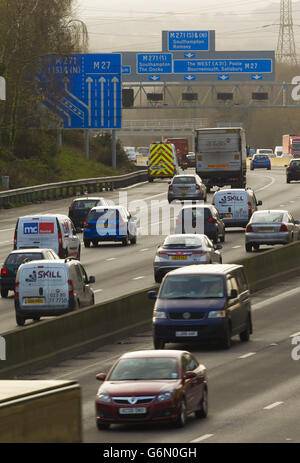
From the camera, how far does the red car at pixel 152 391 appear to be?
62.1 ft

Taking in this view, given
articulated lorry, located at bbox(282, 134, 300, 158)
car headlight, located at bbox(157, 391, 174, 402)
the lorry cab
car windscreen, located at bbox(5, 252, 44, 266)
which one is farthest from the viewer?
articulated lorry, located at bbox(282, 134, 300, 158)

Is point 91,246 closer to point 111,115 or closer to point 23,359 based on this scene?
point 23,359

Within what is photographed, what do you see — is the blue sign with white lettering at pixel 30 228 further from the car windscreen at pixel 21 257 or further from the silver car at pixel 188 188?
the silver car at pixel 188 188

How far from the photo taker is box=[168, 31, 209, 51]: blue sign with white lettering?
116625 mm

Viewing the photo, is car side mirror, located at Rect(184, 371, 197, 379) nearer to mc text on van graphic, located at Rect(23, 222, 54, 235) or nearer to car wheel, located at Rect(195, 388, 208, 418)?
car wheel, located at Rect(195, 388, 208, 418)

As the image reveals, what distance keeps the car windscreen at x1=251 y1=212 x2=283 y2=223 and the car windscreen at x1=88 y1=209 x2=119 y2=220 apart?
5852mm

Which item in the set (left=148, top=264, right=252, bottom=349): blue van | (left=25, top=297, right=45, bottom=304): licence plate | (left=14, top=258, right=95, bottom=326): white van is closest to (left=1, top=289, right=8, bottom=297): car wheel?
(left=14, top=258, right=95, bottom=326): white van

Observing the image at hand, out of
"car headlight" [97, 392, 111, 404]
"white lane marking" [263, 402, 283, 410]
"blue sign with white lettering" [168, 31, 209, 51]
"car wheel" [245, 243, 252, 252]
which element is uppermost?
"blue sign with white lettering" [168, 31, 209, 51]

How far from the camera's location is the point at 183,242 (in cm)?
3753

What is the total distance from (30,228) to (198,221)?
7463 mm

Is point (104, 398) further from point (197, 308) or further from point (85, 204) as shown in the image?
point (85, 204)

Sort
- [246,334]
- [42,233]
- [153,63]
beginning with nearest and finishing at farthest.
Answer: [246,334] → [42,233] → [153,63]

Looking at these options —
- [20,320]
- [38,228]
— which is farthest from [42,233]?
[20,320]
